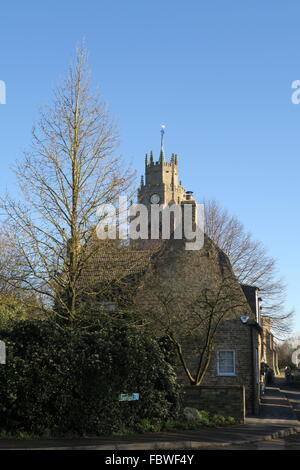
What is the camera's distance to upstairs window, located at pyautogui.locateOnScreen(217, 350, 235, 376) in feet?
79.0

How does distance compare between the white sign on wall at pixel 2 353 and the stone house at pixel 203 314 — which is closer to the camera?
the white sign on wall at pixel 2 353

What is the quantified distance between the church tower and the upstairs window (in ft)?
278

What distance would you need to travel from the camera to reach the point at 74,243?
57.3 ft

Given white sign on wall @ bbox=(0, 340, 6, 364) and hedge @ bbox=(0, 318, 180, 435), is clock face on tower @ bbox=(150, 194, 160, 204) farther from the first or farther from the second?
white sign on wall @ bbox=(0, 340, 6, 364)

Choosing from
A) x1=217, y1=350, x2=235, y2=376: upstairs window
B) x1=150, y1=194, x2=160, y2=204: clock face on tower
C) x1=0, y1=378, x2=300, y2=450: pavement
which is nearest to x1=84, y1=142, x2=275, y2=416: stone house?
x1=217, y1=350, x2=235, y2=376: upstairs window

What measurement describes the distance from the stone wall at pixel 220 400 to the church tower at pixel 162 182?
8945 centimetres

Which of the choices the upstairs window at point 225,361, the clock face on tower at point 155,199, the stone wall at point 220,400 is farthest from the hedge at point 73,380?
the clock face on tower at point 155,199

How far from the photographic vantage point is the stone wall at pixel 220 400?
19.1 metres

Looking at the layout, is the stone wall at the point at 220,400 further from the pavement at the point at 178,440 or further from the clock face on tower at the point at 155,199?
the clock face on tower at the point at 155,199

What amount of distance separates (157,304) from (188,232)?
5.75 meters

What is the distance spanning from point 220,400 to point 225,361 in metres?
4.98
